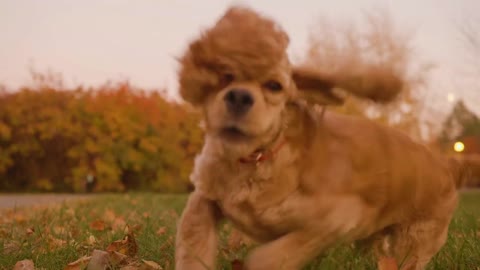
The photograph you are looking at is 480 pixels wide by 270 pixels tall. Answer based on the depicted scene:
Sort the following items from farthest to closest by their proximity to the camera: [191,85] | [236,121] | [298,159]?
[298,159], [191,85], [236,121]

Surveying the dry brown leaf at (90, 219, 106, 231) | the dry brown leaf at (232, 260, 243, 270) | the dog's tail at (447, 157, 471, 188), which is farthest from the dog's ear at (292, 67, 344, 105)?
the dry brown leaf at (90, 219, 106, 231)

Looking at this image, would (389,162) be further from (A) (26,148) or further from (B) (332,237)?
(A) (26,148)

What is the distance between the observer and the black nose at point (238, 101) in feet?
8.82

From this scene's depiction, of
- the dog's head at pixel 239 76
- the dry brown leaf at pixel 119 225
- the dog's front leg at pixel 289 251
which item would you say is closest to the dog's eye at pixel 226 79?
the dog's head at pixel 239 76

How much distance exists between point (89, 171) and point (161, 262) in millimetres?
19378

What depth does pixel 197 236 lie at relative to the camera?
308 centimetres

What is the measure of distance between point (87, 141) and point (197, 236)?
19850mm

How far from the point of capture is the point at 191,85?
2.92 m

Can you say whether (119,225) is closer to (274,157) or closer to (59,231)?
(59,231)

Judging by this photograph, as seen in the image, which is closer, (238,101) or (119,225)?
(238,101)

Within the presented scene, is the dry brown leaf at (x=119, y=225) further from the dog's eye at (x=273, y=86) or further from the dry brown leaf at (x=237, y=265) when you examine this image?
the dog's eye at (x=273, y=86)

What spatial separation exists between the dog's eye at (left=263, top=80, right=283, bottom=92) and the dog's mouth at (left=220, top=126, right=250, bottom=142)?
0.27 meters

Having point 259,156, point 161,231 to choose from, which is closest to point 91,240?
point 161,231

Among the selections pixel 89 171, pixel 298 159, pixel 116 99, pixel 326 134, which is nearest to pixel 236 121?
pixel 298 159
